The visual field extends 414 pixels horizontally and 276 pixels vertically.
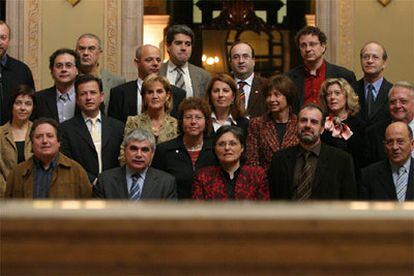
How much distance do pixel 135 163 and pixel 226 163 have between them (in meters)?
0.62

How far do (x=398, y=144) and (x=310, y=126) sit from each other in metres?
0.66

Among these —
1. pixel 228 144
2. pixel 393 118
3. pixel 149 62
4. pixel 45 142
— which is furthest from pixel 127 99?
pixel 393 118

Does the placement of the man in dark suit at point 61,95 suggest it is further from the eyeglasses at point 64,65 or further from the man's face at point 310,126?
the man's face at point 310,126

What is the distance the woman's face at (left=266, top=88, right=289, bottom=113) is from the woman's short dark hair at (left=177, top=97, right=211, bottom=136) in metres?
0.49

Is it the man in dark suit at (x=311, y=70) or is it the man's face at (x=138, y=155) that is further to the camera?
the man in dark suit at (x=311, y=70)

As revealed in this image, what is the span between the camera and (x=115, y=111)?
7.88 meters

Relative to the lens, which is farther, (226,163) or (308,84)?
(308,84)

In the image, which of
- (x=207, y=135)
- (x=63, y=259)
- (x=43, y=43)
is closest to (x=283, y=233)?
(x=63, y=259)

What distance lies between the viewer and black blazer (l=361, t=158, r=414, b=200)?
6.77 metres

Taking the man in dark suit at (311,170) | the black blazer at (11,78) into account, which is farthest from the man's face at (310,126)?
the black blazer at (11,78)

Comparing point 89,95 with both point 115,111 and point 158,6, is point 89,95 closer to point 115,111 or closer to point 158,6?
point 115,111

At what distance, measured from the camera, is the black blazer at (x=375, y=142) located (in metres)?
7.33

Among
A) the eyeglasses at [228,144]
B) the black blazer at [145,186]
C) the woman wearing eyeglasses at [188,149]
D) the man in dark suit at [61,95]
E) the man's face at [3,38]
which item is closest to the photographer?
the black blazer at [145,186]

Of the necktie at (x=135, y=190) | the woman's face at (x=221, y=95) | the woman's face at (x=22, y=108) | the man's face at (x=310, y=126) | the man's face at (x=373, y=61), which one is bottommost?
the necktie at (x=135, y=190)
